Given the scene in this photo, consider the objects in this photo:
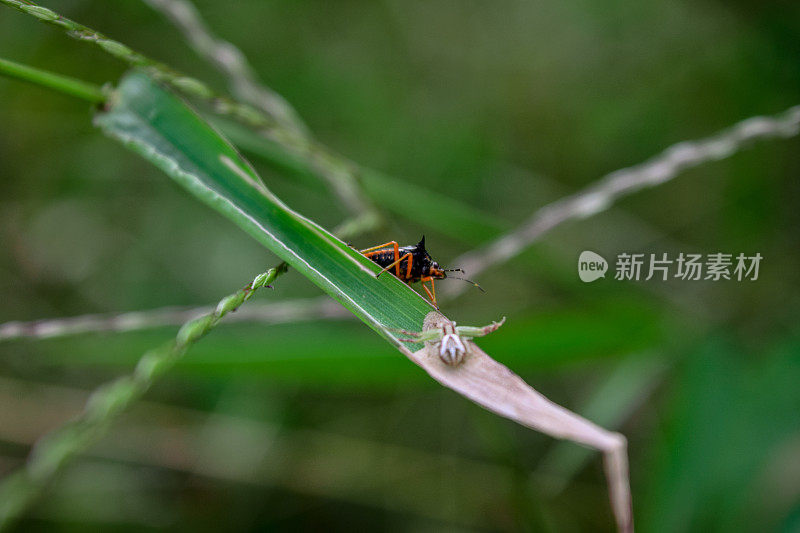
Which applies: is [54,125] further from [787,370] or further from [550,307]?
[787,370]

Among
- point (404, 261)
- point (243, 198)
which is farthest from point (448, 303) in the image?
point (243, 198)

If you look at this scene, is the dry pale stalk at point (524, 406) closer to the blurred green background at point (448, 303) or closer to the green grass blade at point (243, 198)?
the green grass blade at point (243, 198)

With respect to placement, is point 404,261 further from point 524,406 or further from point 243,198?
point 524,406

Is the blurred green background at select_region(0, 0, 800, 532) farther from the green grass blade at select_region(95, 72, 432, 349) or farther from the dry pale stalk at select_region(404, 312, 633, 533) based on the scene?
the dry pale stalk at select_region(404, 312, 633, 533)

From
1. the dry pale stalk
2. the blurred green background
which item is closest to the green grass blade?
the dry pale stalk

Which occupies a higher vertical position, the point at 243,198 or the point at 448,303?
the point at 448,303

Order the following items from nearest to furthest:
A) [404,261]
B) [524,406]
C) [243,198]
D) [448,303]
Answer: [524,406]
[243,198]
[404,261]
[448,303]
